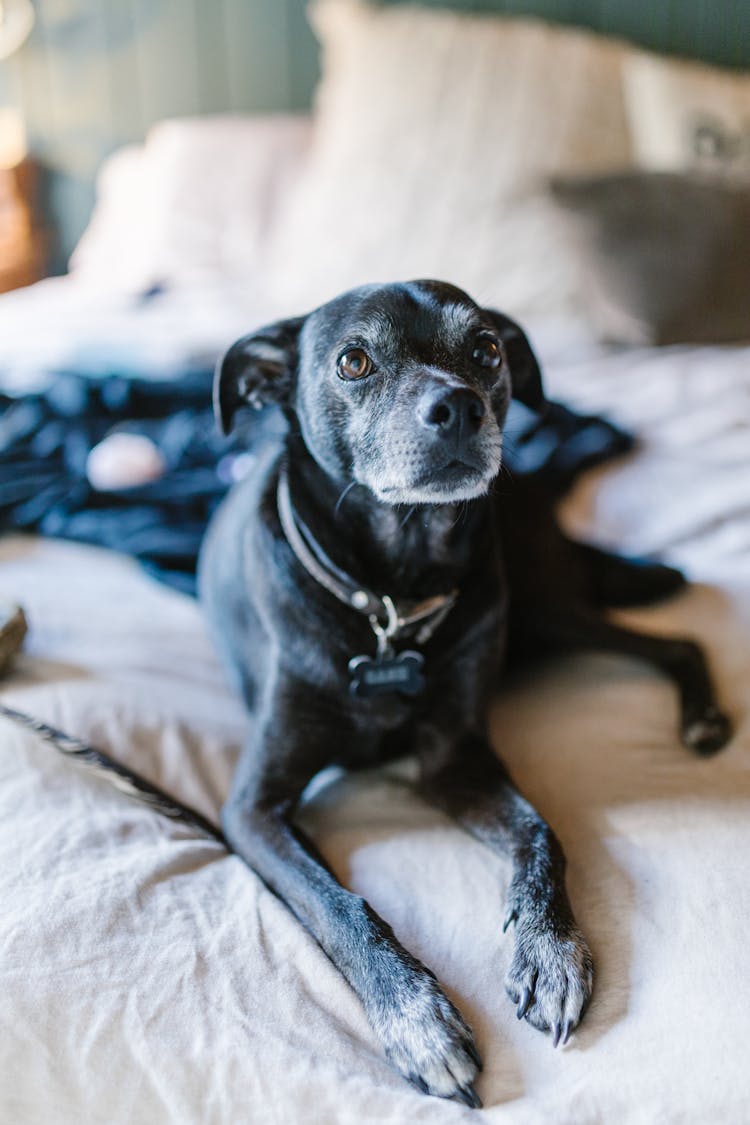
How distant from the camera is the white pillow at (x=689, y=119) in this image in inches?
113

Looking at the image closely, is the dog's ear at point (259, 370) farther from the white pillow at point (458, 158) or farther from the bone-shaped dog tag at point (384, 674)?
the white pillow at point (458, 158)

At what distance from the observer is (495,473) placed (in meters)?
1.37

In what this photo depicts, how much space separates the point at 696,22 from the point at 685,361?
1606 mm

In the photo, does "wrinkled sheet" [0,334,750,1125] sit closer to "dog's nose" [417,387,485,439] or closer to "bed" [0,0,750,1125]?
"bed" [0,0,750,1125]

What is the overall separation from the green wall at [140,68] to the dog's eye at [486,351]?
282cm

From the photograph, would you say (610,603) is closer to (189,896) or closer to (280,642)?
(280,642)

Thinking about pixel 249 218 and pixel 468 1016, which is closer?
pixel 468 1016

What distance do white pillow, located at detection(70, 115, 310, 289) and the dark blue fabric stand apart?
0.90m

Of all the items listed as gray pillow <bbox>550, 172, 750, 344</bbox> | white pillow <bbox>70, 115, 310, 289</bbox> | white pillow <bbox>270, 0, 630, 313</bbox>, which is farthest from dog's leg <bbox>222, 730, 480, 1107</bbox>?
white pillow <bbox>70, 115, 310, 289</bbox>

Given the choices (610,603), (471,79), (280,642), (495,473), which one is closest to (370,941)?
(280,642)

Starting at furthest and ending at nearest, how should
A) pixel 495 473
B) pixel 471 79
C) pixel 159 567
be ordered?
1. pixel 471 79
2. pixel 159 567
3. pixel 495 473

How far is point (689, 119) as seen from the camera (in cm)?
290

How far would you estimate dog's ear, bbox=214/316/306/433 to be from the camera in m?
1.55

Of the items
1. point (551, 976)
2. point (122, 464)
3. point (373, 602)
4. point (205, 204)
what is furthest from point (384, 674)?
point (205, 204)
